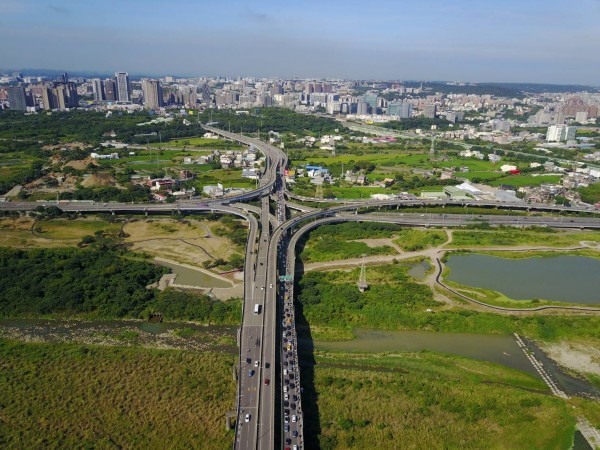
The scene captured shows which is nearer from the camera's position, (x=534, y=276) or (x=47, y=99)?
(x=534, y=276)

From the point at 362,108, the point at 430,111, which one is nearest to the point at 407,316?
the point at 430,111

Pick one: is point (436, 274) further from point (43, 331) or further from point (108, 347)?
point (43, 331)

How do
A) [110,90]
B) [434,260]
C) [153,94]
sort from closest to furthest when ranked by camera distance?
[434,260] < [153,94] < [110,90]

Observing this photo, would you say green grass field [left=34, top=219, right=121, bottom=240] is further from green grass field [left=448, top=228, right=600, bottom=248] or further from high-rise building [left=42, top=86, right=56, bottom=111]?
high-rise building [left=42, top=86, right=56, bottom=111]

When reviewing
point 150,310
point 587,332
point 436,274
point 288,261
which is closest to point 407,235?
point 436,274

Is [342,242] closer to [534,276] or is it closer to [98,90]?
[534,276]

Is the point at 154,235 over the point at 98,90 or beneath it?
beneath

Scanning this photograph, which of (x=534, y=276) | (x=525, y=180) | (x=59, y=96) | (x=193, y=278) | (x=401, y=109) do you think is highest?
(x=59, y=96)

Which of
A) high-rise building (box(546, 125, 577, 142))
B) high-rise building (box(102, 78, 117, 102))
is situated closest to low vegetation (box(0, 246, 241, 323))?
high-rise building (box(546, 125, 577, 142))
